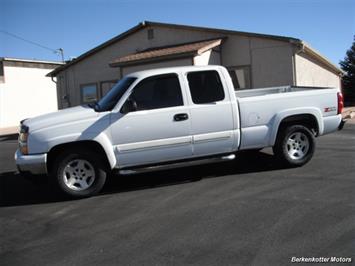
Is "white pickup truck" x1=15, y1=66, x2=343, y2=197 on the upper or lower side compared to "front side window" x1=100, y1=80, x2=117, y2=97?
lower

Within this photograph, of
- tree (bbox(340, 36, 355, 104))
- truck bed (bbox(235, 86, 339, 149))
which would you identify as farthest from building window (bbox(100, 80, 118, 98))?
tree (bbox(340, 36, 355, 104))

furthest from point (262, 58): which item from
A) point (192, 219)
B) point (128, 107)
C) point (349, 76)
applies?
point (349, 76)

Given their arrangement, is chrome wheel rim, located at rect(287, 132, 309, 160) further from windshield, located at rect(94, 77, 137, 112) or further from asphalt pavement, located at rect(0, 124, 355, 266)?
windshield, located at rect(94, 77, 137, 112)

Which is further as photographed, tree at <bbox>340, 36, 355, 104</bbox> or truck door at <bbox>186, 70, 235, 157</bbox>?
tree at <bbox>340, 36, 355, 104</bbox>

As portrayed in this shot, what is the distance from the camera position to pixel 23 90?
31984mm

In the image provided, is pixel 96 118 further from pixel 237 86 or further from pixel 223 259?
pixel 237 86

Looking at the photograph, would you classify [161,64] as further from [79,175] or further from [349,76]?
[349,76]

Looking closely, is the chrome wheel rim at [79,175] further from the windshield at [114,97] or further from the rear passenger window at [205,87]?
the rear passenger window at [205,87]

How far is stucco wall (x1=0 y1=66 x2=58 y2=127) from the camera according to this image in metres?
30.7

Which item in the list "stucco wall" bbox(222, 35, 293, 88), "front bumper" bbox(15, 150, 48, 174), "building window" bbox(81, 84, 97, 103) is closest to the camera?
"front bumper" bbox(15, 150, 48, 174)

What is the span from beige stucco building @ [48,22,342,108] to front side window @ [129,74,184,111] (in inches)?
376

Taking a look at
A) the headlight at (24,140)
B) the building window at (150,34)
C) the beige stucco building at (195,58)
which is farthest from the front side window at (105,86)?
the headlight at (24,140)

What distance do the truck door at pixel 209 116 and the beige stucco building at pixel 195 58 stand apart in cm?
937

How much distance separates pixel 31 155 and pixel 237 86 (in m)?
12.3
